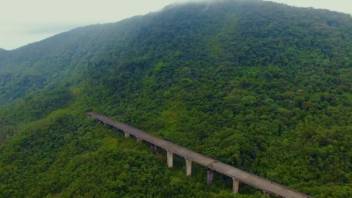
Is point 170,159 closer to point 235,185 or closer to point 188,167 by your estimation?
point 188,167

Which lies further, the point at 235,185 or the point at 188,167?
the point at 188,167

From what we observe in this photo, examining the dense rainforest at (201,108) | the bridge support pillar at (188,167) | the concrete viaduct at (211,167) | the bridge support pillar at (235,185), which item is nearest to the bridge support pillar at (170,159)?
the concrete viaduct at (211,167)

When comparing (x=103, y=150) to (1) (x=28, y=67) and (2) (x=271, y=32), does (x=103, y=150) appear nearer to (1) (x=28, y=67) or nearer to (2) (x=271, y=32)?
(2) (x=271, y=32)

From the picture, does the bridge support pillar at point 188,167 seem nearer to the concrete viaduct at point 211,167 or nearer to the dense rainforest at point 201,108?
the concrete viaduct at point 211,167

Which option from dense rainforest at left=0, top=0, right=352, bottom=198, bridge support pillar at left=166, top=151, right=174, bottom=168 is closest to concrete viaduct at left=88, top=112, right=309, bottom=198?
bridge support pillar at left=166, top=151, right=174, bottom=168

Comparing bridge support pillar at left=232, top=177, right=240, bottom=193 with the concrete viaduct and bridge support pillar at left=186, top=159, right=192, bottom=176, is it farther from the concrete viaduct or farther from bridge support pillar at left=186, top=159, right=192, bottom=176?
bridge support pillar at left=186, top=159, right=192, bottom=176

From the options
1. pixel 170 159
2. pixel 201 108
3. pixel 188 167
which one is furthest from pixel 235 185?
pixel 201 108
